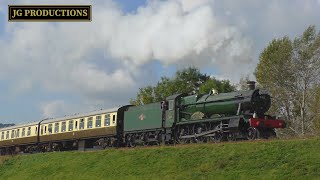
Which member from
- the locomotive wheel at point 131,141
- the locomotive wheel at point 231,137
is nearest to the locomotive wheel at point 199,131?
the locomotive wheel at point 231,137

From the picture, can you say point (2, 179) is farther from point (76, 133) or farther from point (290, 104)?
point (290, 104)

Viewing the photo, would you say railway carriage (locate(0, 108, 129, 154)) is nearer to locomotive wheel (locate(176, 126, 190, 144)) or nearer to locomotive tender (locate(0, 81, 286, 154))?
locomotive tender (locate(0, 81, 286, 154))

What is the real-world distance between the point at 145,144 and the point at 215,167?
12.4 metres

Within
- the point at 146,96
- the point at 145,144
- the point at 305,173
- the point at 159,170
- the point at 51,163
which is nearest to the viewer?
the point at 305,173

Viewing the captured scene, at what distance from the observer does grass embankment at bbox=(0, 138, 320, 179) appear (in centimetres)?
1473

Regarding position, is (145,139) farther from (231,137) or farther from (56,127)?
(56,127)

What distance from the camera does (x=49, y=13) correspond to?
70.7 ft

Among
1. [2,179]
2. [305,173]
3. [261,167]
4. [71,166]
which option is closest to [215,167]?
[261,167]

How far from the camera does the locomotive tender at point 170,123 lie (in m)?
21.9

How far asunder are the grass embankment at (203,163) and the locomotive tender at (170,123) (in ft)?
11.4

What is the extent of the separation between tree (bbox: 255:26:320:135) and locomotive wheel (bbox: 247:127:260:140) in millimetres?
23779

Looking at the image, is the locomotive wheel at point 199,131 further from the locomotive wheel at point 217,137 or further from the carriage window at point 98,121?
the carriage window at point 98,121

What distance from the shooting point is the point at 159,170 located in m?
17.6

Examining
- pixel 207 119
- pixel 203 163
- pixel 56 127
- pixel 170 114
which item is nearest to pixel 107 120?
pixel 170 114
